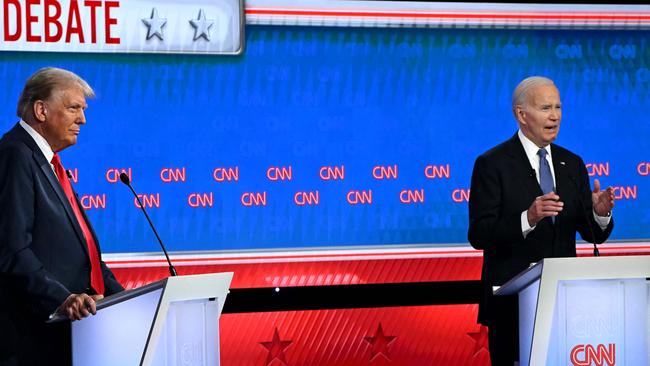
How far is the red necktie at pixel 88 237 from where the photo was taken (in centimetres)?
351

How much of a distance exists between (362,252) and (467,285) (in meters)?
0.58

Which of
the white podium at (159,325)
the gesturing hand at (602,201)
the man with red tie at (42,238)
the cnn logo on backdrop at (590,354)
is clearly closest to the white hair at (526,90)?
the gesturing hand at (602,201)

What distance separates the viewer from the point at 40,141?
11.5 feet

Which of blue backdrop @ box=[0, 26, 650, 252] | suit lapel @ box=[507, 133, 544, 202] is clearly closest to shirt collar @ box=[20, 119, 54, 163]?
blue backdrop @ box=[0, 26, 650, 252]

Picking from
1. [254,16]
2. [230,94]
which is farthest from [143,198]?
[254,16]

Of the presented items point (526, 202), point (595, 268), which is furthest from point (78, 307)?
point (526, 202)

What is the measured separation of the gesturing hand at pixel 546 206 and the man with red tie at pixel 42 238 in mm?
1565

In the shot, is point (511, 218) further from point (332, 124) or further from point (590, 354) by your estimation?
point (332, 124)

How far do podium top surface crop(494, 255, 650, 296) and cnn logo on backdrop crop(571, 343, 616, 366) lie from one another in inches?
9.0

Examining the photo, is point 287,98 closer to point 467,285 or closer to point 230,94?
point 230,94

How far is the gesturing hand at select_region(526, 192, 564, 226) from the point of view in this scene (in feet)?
12.4

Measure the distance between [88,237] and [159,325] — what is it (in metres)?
0.63

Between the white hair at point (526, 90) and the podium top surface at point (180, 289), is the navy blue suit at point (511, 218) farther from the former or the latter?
the podium top surface at point (180, 289)

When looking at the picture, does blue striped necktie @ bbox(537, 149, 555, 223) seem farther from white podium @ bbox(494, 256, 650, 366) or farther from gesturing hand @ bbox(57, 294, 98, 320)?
gesturing hand @ bbox(57, 294, 98, 320)
